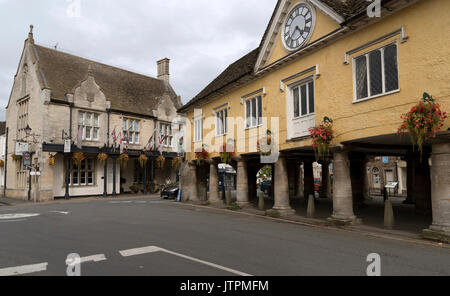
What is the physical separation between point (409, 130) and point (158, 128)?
28.3 metres

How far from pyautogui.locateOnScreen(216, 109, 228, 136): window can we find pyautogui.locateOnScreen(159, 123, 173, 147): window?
15.9 meters

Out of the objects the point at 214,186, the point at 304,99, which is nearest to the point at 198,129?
the point at 214,186

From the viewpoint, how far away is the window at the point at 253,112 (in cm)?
1633

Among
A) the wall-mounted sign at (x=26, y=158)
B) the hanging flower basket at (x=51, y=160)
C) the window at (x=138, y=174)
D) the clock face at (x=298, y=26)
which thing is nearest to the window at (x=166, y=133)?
the window at (x=138, y=174)

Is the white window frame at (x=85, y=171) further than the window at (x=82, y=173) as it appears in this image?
No

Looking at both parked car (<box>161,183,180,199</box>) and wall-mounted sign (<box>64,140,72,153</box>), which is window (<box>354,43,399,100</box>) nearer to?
parked car (<box>161,183,180,199</box>)

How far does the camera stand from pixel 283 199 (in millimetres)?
14586

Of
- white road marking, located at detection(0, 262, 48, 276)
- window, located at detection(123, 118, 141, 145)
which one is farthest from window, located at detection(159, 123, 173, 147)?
white road marking, located at detection(0, 262, 48, 276)

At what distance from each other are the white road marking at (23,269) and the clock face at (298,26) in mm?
11677

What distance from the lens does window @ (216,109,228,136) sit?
19.2 metres

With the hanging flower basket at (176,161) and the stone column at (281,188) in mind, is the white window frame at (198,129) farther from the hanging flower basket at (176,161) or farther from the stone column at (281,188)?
the hanging flower basket at (176,161)

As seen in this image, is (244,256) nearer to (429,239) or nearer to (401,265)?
(401,265)

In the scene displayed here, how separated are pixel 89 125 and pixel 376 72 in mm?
24658

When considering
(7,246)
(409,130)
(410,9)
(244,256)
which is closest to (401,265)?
(244,256)
